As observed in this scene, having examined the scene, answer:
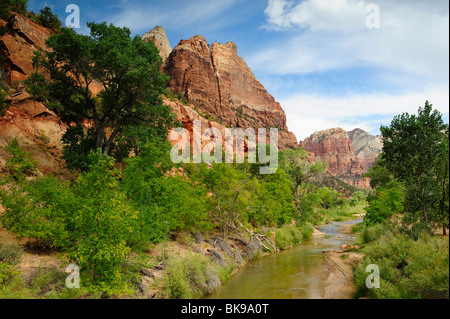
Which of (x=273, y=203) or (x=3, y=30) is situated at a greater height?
(x=3, y=30)

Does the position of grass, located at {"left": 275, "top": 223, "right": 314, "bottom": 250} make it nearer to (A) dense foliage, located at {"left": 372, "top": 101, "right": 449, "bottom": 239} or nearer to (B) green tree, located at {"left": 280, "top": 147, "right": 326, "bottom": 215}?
(B) green tree, located at {"left": 280, "top": 147, "right": 326, "bottom": 215}

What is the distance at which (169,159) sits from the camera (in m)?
17.8

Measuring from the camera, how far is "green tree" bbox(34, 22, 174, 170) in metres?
17.2

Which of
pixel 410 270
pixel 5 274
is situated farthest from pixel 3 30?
pixel 410 270

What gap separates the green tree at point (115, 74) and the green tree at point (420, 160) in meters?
16.5

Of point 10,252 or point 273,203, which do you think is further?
point 273,203

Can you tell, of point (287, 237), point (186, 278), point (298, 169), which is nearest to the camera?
point (186, 278)

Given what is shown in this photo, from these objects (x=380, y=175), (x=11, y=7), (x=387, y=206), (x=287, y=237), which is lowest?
(x=287, y=237)

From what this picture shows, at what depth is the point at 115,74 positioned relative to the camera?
62.1ft

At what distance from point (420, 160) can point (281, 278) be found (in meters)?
11.0

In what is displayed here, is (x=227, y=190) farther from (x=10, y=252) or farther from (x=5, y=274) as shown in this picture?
(x=5, y=274)

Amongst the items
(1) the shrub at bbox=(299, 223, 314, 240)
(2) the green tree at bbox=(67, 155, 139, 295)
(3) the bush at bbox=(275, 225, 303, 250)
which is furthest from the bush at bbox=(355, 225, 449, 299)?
(1) the shrub at bbox=(299, 223, 314, 240)

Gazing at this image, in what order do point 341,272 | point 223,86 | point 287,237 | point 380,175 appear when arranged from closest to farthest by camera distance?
point 341,272 < point 287,237 < point 380,175 < point 223,86

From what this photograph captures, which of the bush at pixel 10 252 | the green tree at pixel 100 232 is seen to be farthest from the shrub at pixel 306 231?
the bush at pixel 10 252
